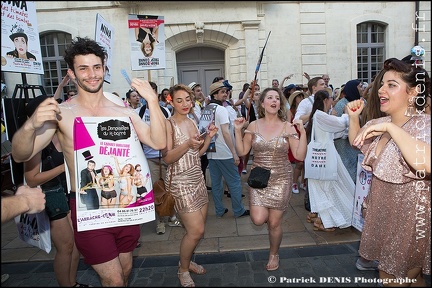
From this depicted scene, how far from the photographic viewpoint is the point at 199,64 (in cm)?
1357

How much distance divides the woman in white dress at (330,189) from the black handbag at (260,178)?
1385 mm

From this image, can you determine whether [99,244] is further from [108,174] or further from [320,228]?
[320,228]

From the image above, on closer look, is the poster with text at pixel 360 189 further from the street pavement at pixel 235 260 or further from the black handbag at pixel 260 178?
the black handbag at pixel 260 178

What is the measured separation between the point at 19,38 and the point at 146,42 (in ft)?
6.39

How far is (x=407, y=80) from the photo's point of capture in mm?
2404

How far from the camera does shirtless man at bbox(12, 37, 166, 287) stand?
2373 millimetres

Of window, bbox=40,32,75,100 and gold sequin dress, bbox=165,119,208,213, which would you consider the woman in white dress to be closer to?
gold sequin dress, bbox=165,119,208,213

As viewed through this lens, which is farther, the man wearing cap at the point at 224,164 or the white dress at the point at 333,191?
the man wearing cap at the point at 224,164

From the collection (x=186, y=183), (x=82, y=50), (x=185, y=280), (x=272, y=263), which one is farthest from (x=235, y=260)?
(x=82, y=50)

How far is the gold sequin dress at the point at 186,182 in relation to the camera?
3.27 meters

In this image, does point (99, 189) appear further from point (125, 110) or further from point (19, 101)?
point (19, 101)

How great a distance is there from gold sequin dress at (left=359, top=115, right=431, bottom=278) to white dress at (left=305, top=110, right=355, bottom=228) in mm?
1943

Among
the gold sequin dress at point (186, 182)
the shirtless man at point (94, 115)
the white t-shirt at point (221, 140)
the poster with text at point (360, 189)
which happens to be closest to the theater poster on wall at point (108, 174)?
the shirtless man at point (94, 115)

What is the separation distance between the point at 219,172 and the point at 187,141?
2.14 metres
